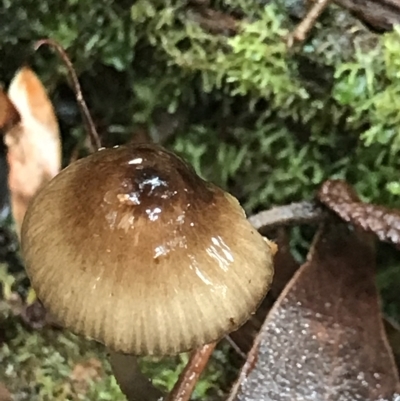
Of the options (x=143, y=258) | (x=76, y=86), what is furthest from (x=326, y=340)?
(x=76, y=86)

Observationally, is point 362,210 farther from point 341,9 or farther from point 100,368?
point 100,368

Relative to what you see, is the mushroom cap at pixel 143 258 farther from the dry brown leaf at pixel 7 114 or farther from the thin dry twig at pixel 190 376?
the dry brown leaf at pixel 7 114

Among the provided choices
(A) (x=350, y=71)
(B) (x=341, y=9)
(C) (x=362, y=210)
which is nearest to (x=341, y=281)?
(C) (x=362, y=210)

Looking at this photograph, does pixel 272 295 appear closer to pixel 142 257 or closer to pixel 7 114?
pixel 142 257

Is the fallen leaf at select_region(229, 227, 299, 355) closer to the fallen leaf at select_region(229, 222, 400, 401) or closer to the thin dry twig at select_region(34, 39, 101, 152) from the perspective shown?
the fallen leaf at select_region(229, 222, 400, 401)

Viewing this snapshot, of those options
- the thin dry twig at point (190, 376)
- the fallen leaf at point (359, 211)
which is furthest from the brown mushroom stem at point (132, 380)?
the fallen leaf at point (359, 211)

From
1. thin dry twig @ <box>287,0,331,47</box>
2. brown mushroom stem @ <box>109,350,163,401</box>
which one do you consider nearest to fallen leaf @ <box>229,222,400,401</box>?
brown mushroom stem @ <box>109,350,163,401</box>
